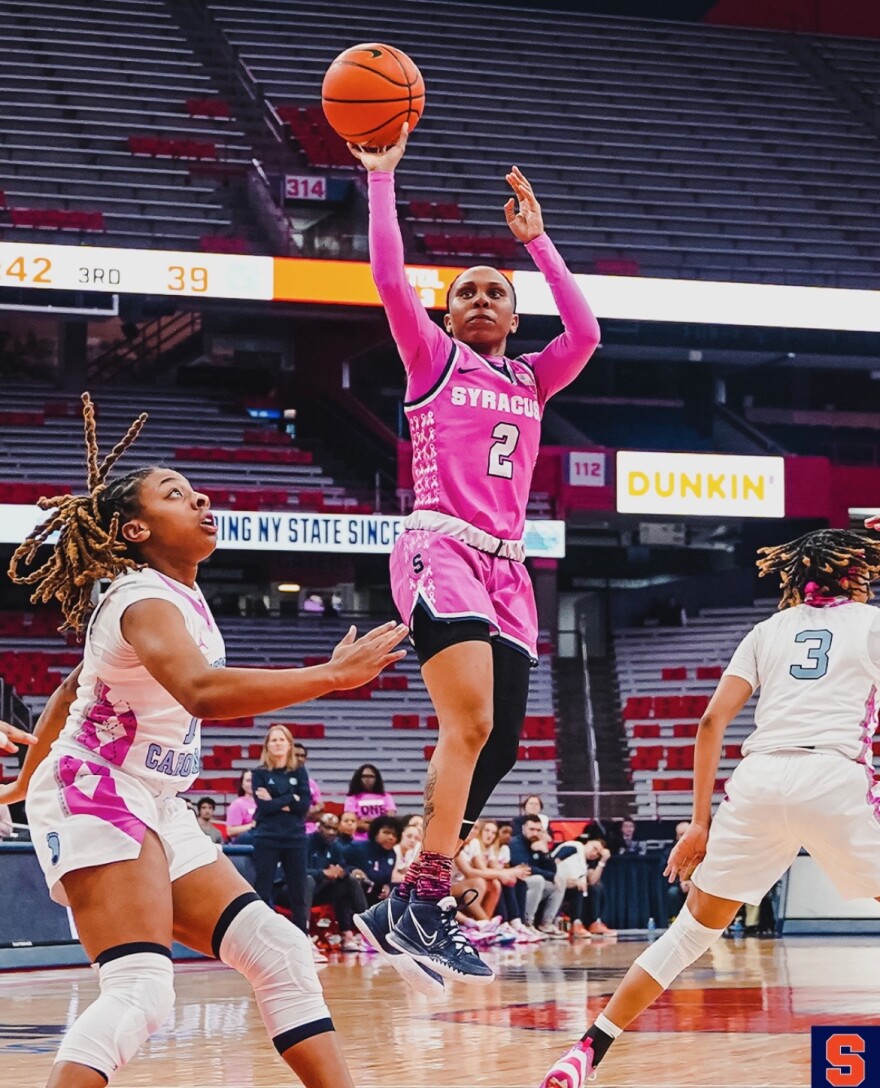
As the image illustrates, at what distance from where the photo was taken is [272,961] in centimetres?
411

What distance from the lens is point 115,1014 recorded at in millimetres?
3789

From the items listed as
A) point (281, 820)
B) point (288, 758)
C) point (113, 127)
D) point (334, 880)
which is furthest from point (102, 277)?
point (281, 820)

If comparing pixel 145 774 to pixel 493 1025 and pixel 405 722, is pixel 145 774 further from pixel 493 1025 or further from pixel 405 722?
pixel 405 722

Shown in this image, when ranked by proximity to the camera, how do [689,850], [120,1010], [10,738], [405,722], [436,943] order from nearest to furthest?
[120,1010]
[436,943]
[10,738]
[689,850]
[405,722]

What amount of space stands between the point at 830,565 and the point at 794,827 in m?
0.95

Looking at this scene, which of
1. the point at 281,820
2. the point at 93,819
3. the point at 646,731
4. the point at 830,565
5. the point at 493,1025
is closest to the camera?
the point at 93,819

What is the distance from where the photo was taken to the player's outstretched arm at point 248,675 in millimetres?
3564

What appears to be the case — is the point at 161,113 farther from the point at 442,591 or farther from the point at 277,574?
the point at 442,591

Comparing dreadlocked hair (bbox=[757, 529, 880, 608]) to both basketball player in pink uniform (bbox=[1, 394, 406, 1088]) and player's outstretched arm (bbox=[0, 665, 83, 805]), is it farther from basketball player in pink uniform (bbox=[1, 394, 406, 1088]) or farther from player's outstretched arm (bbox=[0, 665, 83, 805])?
player's outstretched arm (bbox=[0, 665, 83, 805])

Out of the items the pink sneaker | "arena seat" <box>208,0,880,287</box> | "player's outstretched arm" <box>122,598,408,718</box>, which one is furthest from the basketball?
"arena seat" <box>208,0,880,287</box>

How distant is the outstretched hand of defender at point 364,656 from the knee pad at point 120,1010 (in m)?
0.86

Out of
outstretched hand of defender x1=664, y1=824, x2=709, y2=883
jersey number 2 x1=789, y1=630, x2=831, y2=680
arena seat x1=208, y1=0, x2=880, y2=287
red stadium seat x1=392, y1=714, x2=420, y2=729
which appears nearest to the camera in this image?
outstretched hand of defender x1=664, y1=824, x2=709, y2=883

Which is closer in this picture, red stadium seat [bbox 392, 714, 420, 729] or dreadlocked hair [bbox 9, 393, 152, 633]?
dreadlocked hair [bbox 9, 393, 152, 633]

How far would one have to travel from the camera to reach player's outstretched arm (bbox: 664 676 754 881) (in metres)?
5.19
